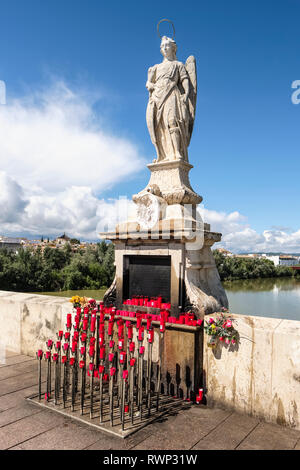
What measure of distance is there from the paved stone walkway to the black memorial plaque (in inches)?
64.7

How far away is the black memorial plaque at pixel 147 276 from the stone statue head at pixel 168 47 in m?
3.50

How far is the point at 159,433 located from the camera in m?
3.42

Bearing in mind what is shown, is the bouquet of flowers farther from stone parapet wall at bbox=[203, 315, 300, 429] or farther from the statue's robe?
the statue's robe

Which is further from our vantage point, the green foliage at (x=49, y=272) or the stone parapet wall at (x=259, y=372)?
the green foliage at (x=49, y=272)

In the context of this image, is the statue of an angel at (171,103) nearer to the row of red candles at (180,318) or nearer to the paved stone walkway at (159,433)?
the row of red candles at (180,318)

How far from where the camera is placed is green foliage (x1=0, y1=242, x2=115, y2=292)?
3142 centimetres

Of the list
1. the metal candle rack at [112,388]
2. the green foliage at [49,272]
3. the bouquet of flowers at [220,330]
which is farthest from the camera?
the green foliage at [49,272]

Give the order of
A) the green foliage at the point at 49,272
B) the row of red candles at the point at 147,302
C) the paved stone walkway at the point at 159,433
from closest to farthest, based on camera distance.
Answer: the paved stone walkway at the point at 159,433
the row of red candles at the point at 147,302
the green foliage at the point at 49,272

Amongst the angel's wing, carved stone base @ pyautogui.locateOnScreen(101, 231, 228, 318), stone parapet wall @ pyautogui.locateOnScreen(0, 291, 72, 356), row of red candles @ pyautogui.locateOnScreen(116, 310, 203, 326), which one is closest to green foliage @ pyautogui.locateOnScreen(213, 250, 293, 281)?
the angel's wing

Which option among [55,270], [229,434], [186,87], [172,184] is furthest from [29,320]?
[55,270]

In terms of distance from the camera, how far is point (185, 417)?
3.77 m

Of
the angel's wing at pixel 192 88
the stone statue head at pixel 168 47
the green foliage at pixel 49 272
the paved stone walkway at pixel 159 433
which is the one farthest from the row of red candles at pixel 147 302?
the green foliage at pixel 49 272

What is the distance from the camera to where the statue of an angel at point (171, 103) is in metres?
5.68

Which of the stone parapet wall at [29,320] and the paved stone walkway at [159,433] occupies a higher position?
the stone parapet wall at [29,320]
